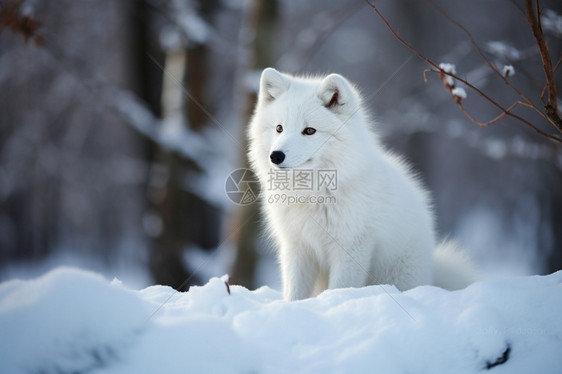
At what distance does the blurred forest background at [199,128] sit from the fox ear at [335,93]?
1.73 metres

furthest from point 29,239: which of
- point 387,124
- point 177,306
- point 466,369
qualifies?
point 466,369

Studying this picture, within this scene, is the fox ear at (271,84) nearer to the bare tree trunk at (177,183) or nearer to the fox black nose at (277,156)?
the fox black nose at (277,156)

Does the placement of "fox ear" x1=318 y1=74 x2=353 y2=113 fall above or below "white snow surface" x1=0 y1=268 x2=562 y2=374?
above

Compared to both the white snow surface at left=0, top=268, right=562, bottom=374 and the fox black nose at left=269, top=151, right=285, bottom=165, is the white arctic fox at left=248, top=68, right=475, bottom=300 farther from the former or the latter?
the white snow surface at left=0, top=268, right=562, bottom=374

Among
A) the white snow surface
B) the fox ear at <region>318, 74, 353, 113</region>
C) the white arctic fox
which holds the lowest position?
the white snow surface

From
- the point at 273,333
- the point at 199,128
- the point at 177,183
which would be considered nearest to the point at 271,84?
the point at 273,333


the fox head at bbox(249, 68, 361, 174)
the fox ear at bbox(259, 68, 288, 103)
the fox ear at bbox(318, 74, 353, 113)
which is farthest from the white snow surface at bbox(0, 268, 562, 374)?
the fox ear at bbox(259, 68, 288, 103)

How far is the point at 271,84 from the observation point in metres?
3.39

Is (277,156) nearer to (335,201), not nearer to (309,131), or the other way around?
(309,131)

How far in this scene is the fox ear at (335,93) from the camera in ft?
10.1

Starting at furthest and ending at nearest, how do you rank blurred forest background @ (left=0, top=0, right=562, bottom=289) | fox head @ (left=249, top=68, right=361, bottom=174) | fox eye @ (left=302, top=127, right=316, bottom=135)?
blurred forest background @ (left=0, top=0, right=562, bottom=289) < fox eye @ (left=302, top=127, right=316, bottom=135) < fox head @ (left=249, top=68, right=361, bottom=174)

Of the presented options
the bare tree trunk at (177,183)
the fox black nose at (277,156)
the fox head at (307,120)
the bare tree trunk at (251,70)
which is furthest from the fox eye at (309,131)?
the bare tree trunk at (177,183)

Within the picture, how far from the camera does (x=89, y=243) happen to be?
42.1 ft

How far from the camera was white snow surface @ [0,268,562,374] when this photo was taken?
167cm
